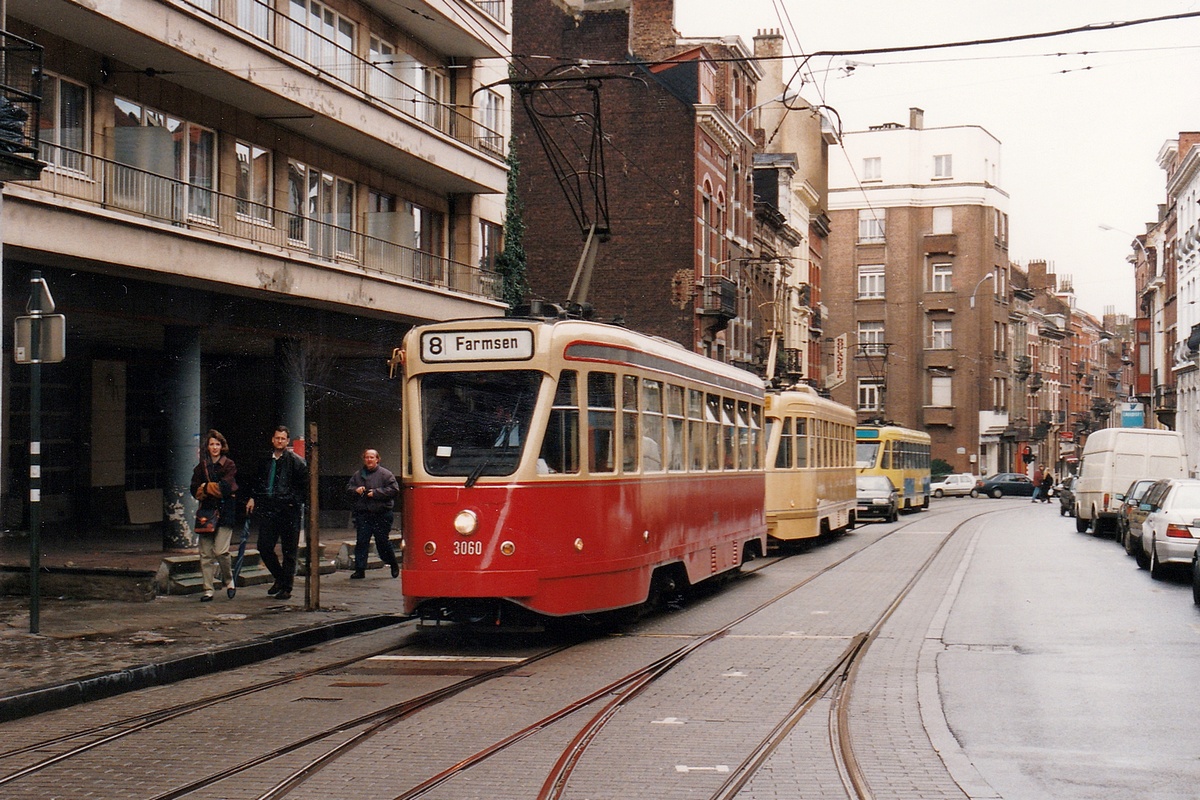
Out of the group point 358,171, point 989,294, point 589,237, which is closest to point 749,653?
point 589,237

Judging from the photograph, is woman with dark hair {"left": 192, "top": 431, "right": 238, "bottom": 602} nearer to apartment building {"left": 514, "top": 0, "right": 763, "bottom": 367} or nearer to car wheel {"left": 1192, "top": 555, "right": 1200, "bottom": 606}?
car wheel {"left": 1192, "top": 555, "right": 1200, "bottom": 606}

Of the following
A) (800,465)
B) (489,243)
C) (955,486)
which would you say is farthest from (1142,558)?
(955,486)

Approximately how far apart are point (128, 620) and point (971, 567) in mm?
14155

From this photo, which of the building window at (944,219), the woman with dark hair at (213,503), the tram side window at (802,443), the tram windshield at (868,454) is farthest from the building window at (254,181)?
the building window at (944,219)

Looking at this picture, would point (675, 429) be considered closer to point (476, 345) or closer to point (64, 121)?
point (476, 345)

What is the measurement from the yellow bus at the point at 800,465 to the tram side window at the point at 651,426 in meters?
9.86

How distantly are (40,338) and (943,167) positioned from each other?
81.6 meters

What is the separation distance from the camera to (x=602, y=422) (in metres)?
13.4

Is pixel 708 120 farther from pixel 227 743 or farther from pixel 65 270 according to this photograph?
pixel 227 743

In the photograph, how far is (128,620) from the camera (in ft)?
44.6

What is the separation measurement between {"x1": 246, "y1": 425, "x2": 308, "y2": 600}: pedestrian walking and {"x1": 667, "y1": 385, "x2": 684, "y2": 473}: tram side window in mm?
3916

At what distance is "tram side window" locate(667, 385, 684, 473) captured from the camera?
50.3 feet

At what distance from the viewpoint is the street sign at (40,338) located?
12750 millimetres

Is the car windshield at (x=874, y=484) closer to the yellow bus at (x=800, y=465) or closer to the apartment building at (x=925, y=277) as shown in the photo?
the yellow bus at (x=800, y=465)
